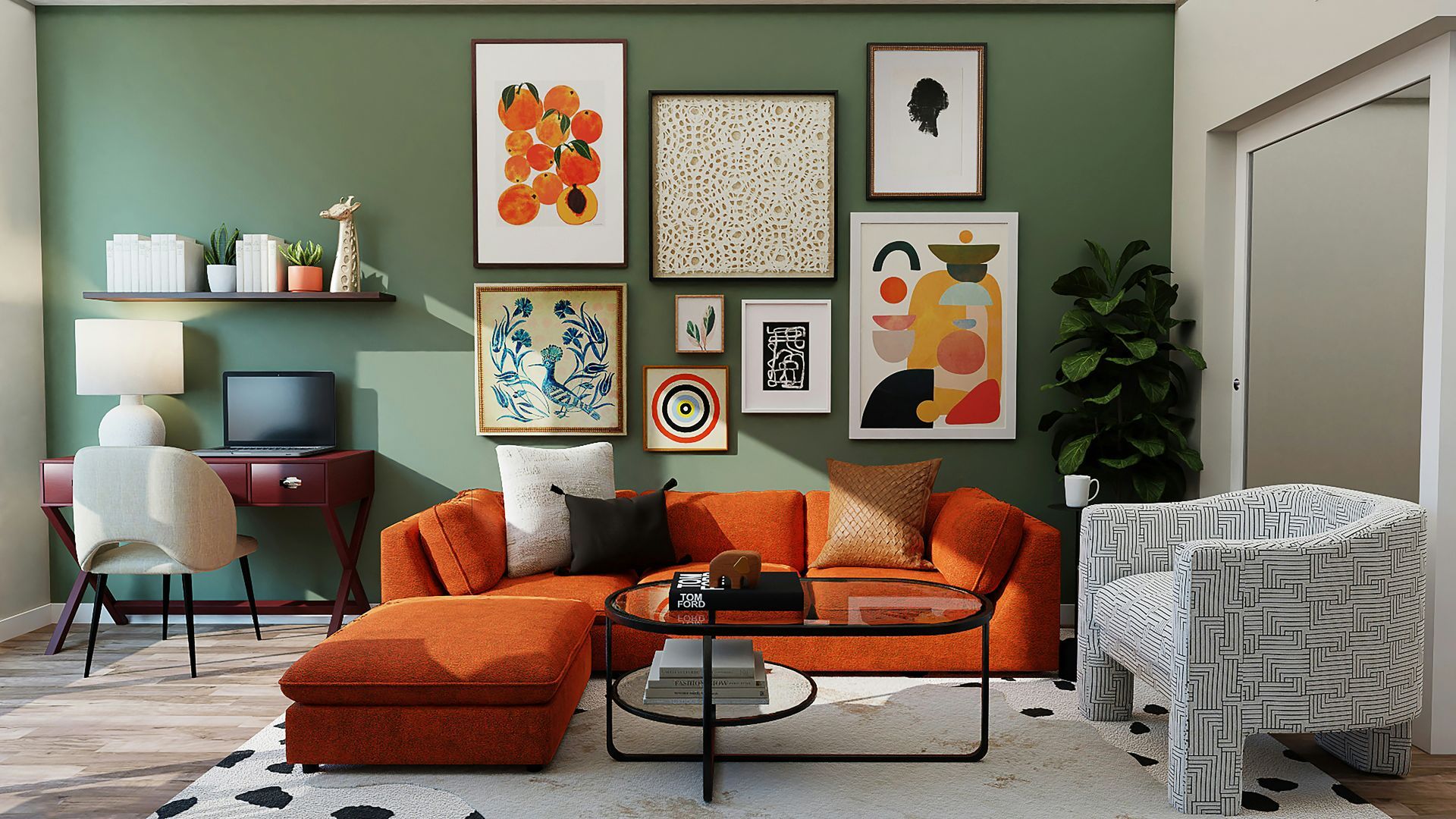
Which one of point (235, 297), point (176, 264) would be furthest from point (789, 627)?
point (176, 264)

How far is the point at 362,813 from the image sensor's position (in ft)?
8.11

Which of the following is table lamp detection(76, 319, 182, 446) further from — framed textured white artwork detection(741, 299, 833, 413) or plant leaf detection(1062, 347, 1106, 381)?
plant leaf detection(1062, 347, 1106, 381)

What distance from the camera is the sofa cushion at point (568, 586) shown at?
355 centimetres

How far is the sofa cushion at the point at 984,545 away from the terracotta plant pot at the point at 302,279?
10.2 ft

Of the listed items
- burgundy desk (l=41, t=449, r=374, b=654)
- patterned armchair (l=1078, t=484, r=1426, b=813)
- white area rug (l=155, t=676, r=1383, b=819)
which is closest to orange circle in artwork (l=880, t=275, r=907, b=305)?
white area rug (l=155, t=676, r=1383, b=819)

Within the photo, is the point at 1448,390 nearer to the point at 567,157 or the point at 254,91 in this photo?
the point at 567,157

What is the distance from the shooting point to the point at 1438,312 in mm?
2920

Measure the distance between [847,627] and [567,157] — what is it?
2.85 m

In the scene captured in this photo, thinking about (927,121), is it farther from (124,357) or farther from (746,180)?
(124,357)

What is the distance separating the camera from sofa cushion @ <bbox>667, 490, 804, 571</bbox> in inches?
161

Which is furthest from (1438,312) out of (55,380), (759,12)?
(55,380)

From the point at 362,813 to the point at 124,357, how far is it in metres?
2.74

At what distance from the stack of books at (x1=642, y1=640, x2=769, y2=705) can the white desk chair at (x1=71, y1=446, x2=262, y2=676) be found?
2.06 meters

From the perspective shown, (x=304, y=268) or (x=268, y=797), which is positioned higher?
(x=304, y=268)
